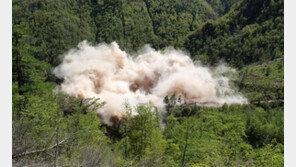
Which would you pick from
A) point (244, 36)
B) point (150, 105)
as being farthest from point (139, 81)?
point (244, 36)

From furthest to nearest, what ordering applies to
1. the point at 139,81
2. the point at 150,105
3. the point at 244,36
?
1. the point at 244,36
2. the point at 139,81
3. the point at 150,105

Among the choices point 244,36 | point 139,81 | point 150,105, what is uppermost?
point 244,36

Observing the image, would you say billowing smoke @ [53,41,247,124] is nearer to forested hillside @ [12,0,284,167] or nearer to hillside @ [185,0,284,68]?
forested hillside @ [12,0,284,167]

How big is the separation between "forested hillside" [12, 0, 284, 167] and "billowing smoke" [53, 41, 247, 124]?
4.59 meters

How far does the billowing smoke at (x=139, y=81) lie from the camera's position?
200 feet

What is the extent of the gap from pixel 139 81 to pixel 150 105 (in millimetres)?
54259

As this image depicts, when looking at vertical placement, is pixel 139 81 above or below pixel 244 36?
below

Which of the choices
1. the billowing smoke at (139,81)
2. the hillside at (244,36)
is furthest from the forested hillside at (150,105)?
the billowing smoke at (139,81)

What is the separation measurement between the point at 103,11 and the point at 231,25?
278ft

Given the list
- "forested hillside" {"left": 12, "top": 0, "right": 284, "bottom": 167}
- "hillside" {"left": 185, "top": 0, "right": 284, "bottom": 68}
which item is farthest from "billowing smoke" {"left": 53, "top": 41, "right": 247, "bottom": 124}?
"hillside" {"left": 185, "top": 0, "right": 284, "bottom": 68}

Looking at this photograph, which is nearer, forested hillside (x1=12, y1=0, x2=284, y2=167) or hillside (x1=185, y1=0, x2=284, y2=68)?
forested hillside (x1=12, y1=0, x2=284, y2=167)

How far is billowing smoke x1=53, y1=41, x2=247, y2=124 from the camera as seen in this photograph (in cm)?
6109

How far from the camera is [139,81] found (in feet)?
261

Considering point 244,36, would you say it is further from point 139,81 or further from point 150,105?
point 150,105
